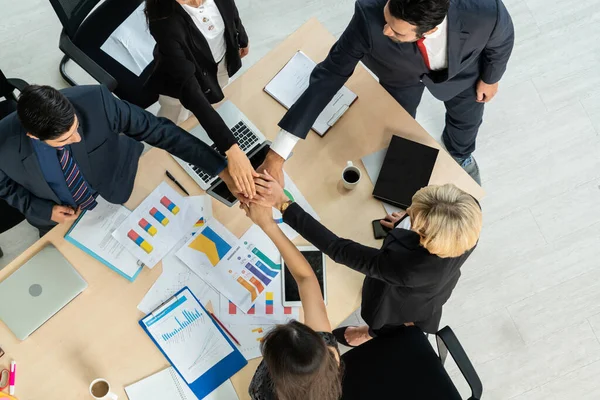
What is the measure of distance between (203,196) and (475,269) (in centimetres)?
164

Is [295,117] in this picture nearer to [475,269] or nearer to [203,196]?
[203,196]

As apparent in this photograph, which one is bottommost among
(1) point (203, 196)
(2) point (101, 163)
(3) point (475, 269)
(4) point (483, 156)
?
(3) point (475, 269)

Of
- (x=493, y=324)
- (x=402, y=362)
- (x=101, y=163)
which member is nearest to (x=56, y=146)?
(x=101, y=163)

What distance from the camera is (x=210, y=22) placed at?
2.28 meters

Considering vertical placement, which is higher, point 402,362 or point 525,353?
point 402,362

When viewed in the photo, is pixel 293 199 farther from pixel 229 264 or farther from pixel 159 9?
pixel 159 9

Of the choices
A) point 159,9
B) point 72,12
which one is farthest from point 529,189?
point 72,12

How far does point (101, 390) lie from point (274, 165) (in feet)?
3.43

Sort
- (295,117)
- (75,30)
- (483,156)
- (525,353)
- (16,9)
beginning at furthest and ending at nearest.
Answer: (16,9)
(483,156)
(525,353)
(75,30)
(295,117)

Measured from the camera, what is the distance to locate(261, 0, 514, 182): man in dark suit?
6.13 ft

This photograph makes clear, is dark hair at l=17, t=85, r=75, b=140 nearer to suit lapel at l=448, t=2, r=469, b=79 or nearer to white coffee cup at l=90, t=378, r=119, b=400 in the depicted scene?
white coffee cup at l=90, t=378, r=119, b=400

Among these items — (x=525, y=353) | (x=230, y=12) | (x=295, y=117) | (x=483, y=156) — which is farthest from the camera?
(x=483, y=156)

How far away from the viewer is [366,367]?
7.34ft

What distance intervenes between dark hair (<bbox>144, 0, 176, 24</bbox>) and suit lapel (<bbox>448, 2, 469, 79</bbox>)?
1.05 meters
